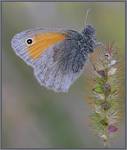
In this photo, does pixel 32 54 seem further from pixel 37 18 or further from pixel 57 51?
pixel 37 18

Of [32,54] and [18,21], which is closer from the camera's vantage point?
[32,54]

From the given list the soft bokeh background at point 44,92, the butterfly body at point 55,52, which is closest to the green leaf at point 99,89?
the butterfly body at point 55,52

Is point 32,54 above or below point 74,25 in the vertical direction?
below

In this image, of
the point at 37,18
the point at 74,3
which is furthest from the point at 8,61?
the point at 74,3

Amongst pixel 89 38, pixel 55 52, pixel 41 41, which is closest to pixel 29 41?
pixel 41 41

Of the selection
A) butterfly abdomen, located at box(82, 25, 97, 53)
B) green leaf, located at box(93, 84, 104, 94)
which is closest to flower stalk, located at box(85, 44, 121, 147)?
green leaf, located at box(93, 84, 104, 94)

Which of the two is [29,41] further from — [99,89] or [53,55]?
[99,89]

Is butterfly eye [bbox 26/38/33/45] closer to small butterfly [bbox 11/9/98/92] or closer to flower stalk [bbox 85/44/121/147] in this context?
small butterfly [bbox 11/9/98/92]

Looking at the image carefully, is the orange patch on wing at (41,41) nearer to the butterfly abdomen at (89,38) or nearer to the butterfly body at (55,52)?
the butterfly body at (55,52)
